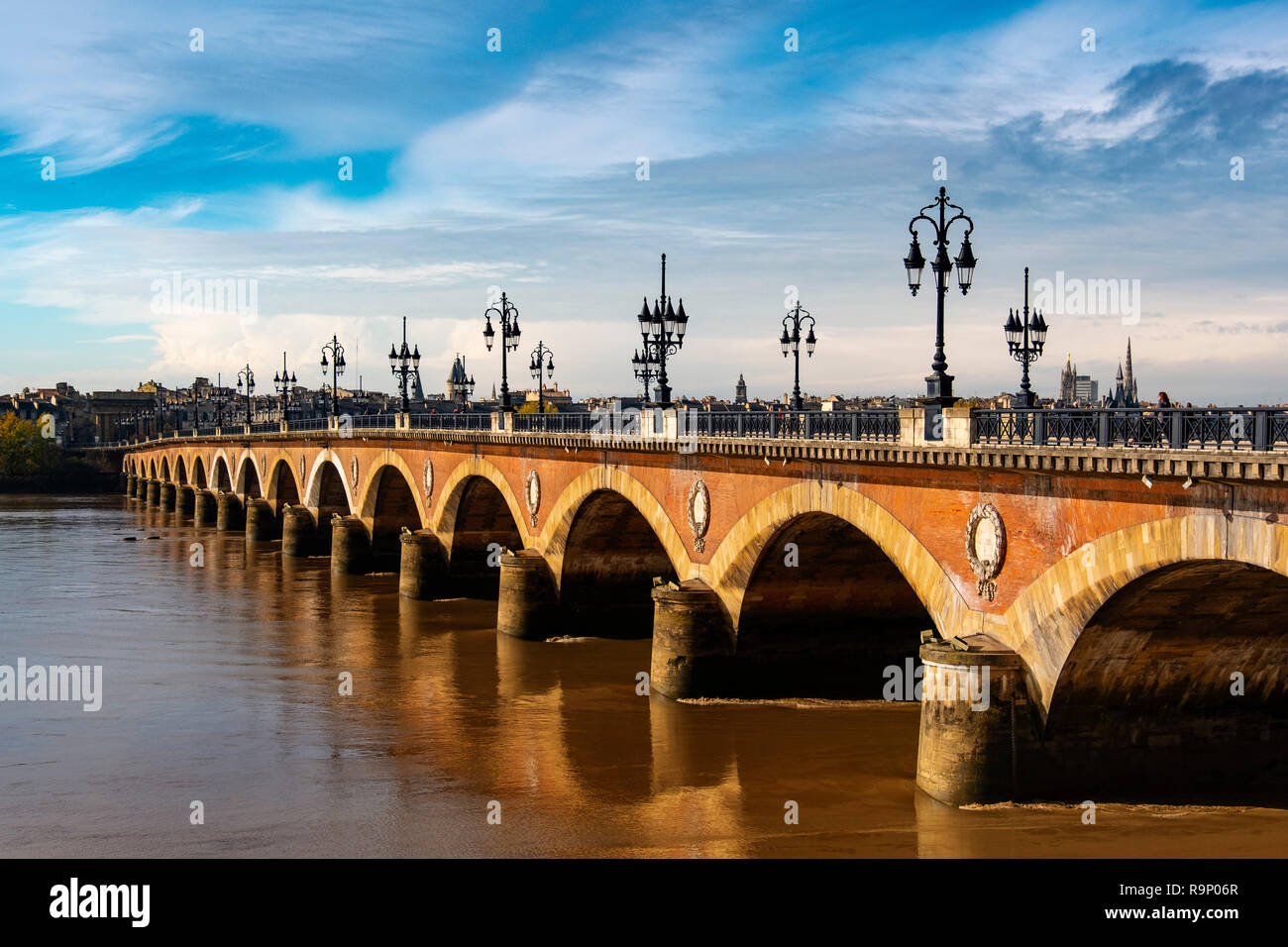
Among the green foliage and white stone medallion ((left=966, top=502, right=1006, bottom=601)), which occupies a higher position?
the green foliage

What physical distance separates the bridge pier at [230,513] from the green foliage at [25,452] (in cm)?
4524

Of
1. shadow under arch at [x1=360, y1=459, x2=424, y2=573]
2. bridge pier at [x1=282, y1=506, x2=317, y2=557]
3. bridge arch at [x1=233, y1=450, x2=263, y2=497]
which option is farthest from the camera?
bridge arch at [x1=233, y1=450, x2=263, y2=497]

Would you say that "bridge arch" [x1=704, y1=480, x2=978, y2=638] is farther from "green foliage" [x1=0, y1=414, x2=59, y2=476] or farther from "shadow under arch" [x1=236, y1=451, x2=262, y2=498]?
"green foliage" [x1=0, y1=414, x2=59, y2=476]

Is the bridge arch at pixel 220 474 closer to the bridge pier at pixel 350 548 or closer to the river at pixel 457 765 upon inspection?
the bridge pier at pixel 350 548

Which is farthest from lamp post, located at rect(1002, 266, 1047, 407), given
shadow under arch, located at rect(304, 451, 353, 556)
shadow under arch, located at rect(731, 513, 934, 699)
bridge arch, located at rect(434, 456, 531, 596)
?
shadow under arch, located at rect(304, 451, 353, 556)

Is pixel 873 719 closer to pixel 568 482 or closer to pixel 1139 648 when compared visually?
pixel 1139 648

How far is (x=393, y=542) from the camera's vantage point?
48.2 meters

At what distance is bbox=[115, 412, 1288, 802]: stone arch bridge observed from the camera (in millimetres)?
14594

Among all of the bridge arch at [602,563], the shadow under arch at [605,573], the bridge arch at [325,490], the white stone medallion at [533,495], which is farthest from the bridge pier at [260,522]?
the shadow under arch at [605,573]

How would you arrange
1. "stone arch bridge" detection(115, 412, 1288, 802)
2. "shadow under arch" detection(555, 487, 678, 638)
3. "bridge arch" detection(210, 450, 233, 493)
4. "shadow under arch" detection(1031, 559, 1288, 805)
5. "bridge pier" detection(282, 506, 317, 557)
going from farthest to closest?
"bridge arch" detection(210, 450, 233, 493)
"bridge pier" detection(282, 506, 317, 557)
"shadow under arch" detection(555, 487, 678, 638)
"shadow under arch" detection(1031, 559, 1288, 805)
"stone arch bridge" detection(115, 412, 1288, 802)

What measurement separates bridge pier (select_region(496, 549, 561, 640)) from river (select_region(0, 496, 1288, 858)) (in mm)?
630

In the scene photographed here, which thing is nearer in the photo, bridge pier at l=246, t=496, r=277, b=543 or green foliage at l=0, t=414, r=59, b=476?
bridge pier at l=246, t=496, r=277, b=543
